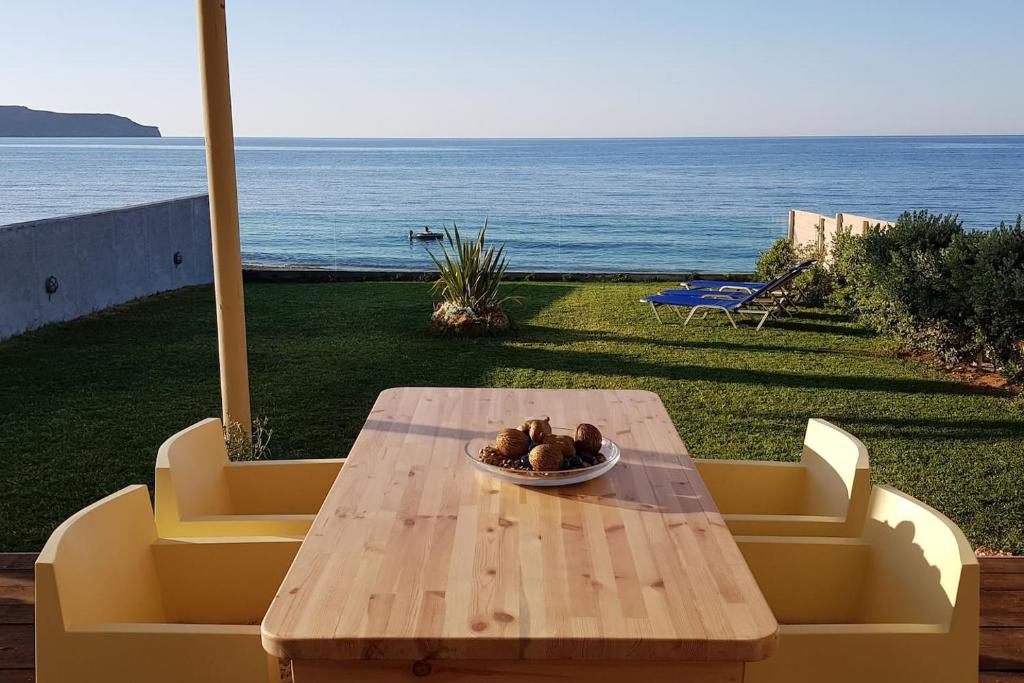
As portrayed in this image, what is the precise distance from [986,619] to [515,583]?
210 cm

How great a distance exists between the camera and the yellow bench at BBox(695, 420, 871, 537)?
102 inches

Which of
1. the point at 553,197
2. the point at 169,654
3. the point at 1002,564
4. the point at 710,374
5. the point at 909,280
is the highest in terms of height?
the point at 909,280

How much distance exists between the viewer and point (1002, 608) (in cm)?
316

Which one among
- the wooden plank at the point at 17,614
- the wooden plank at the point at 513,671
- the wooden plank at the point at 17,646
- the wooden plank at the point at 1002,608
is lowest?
the wooden plank at the point at 1002,608

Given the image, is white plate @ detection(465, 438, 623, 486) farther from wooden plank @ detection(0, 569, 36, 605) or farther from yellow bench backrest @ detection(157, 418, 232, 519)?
wooden plank @ detection(0, 569, 36, 605)

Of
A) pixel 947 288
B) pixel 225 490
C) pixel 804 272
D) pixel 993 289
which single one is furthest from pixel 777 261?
pixel 225 490

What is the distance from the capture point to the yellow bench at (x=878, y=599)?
6.32ft

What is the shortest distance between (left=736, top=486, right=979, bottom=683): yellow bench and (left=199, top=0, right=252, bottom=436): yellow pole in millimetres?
3077

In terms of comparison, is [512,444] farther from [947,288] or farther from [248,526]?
[947,288]

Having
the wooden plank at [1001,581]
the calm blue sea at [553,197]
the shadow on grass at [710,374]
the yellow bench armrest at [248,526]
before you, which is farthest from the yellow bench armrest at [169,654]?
the calm blue sea at [553,197]

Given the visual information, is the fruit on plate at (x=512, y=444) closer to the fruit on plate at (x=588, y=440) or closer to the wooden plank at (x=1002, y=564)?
the fruit on plate at (x=588, y=440)

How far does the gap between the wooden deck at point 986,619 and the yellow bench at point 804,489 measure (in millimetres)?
672

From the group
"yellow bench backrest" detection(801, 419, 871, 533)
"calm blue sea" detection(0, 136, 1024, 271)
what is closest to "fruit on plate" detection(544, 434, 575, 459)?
"yellow bench backrest" detection(801, 419, 871, 533)

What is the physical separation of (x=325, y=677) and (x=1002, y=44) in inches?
1958
